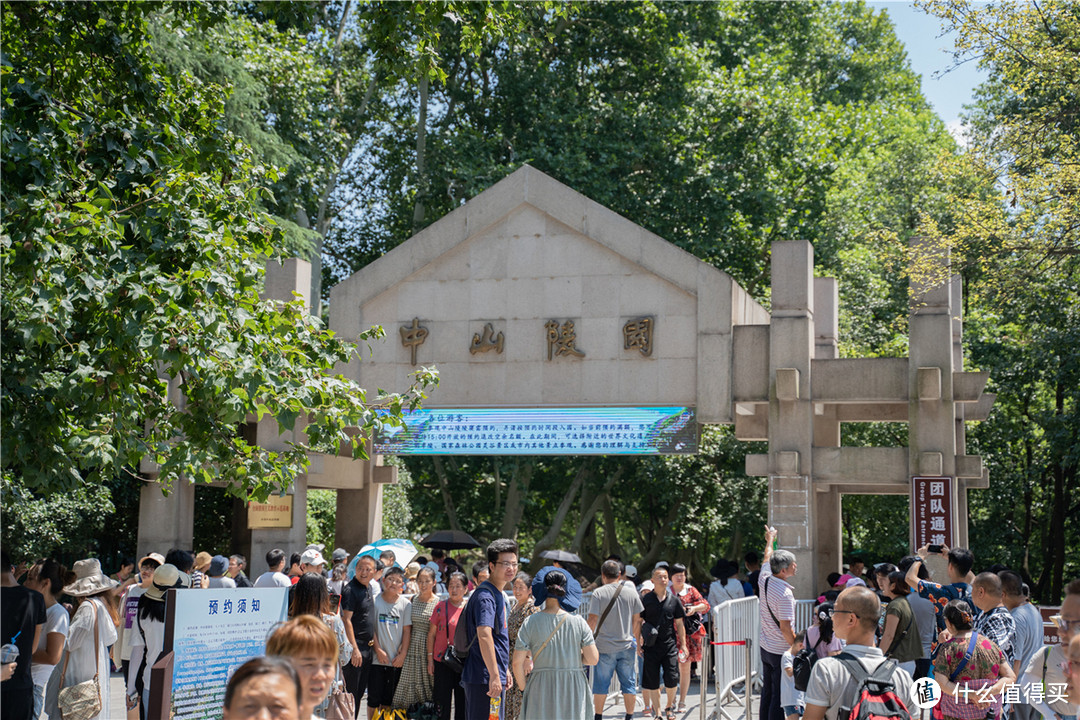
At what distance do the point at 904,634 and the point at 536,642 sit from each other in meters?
2.98

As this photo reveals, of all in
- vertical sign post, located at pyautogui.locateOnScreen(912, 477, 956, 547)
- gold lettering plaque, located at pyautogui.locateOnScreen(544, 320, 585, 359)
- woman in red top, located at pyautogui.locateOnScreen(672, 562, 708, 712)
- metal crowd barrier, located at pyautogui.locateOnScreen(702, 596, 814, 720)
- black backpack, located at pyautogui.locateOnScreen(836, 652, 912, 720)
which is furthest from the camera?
gold lettering plaque, located at pyautogui.locateOnScreen(544, 320, 585, 359)

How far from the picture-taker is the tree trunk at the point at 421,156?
2739 centimetres

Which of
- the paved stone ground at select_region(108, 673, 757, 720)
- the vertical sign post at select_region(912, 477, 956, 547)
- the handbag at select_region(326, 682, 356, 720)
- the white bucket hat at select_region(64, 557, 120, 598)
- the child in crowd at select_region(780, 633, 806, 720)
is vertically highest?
the vertical sign post at select_region(912, 477, 956, 547)

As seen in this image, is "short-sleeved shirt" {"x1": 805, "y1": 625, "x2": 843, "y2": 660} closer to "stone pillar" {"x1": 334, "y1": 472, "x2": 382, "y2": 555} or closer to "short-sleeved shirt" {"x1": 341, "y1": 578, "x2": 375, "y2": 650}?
"short-sleeved shirt" {"x1": 341, "y1": 578, "x2": 375, "y2": 650}

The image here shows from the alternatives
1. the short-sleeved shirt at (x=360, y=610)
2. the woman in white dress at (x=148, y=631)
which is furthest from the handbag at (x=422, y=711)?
the woman in white dress at (x=148, y=631)

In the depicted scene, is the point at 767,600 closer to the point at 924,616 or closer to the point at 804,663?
the point at 924,616

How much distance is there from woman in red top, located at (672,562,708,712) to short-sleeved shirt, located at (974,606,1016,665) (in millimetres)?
4565

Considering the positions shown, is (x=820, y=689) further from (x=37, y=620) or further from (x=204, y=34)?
(x=204, y=34)

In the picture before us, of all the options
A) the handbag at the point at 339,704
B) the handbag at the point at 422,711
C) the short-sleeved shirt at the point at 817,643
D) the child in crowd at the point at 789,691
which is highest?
the short-sleeved shirt at the point at 817,643

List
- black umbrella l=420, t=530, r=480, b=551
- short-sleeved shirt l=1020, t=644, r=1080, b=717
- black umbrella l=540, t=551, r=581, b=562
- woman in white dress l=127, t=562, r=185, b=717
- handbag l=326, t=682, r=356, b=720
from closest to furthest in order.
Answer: short-sleeved shirt l=1020, t=644, r=1080, b=717
handbag l=326, t=682, r=356, b=720
woman in white dress l=127, t=562, r=185, b=717
black umbrella l=540, t=551, r=581, b=562
black umbrella l=420, t=530, r=480, b=551

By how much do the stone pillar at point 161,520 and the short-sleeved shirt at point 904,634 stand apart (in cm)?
1191

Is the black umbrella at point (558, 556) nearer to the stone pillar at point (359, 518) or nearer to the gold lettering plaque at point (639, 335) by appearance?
the gold lettering plaque at point (639, 335)

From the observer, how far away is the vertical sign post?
13992mm

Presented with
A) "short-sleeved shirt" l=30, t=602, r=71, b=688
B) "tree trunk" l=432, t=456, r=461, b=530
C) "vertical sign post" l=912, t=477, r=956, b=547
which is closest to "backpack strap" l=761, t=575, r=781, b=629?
"vertical sign post" l=912, t=477, r=956, b=547
